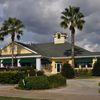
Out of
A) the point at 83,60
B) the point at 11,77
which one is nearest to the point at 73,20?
the point at 83,60

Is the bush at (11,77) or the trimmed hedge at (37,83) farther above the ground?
the bush at (11,77)

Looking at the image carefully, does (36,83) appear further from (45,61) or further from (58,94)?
(45,61)

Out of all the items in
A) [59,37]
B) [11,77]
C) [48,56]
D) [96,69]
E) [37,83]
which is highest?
[59,37]

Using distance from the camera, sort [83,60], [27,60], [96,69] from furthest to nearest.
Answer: [27,60], [83,60], [96,69]

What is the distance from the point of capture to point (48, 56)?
68812mm

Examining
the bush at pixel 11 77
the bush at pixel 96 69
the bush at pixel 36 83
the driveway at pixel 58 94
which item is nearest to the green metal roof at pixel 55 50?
the bush at pixel 96 69

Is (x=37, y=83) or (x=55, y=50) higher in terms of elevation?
(x=55, y=50)

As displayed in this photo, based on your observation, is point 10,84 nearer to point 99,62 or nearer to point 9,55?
point 99,62

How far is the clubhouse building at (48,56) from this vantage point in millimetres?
65625

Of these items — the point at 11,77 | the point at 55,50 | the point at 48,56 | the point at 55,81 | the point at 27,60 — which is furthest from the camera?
the point at 55,50

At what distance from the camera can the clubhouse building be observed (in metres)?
65.6

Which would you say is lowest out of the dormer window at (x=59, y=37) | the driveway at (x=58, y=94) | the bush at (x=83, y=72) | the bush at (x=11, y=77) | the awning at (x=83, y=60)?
the driveway at (x=58, y=94)

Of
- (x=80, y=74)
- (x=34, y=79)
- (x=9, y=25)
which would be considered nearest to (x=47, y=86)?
(x=34, y=79)

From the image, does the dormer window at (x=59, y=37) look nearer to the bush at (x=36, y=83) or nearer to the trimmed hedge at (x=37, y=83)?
the trimmed hedge at (x=37, y=83)
